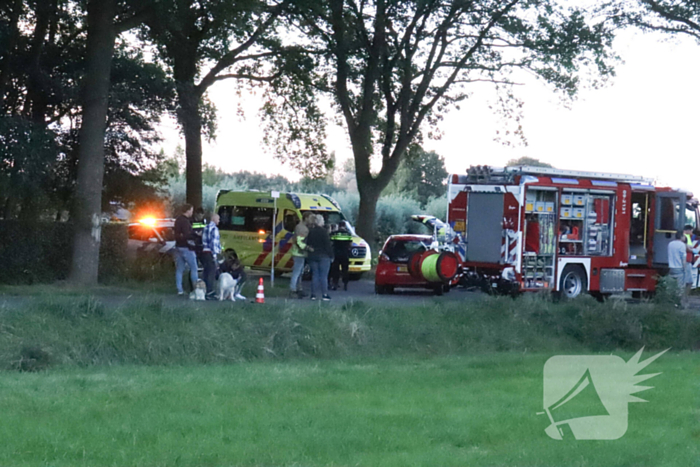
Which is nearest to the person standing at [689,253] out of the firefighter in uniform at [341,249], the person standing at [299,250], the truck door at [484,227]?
the truck door at [484,227]

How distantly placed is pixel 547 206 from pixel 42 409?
47.4 ft

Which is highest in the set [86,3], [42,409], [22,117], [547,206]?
[86,3]

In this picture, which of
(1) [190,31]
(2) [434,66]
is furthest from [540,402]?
(2) [434,66]

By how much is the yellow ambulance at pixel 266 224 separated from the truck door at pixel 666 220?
8.11 metres

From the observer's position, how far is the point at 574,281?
22.0 m

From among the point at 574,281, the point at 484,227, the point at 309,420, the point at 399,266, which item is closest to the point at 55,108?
the point at 399,266

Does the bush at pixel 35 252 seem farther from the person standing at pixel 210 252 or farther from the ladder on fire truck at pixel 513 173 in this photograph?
the ladder on fire truck at pixel 513 173

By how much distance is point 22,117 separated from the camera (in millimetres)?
20484

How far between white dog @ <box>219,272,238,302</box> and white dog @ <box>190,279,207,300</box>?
38cm

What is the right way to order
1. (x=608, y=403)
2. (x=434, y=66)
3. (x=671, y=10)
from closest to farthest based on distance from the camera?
(x=608, y=403), (x=671, y=10), (x=434, y=66)

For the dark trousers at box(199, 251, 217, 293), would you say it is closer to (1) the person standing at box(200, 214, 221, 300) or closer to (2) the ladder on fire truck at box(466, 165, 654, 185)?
(1) the person standing at box(200, 214, 221, 300)

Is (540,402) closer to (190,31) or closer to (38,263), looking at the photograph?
(38,263)

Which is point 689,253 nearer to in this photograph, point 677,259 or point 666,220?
point 666,220

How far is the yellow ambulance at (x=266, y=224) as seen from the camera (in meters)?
26.5
